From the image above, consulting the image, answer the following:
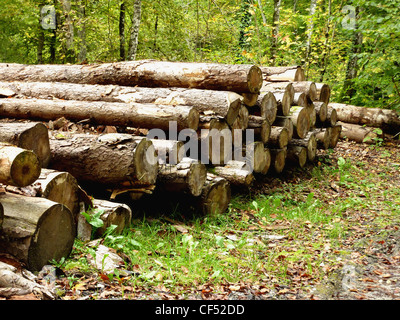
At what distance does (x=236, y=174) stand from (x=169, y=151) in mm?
1393

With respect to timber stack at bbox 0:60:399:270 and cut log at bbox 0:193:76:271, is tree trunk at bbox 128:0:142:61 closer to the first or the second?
timber stack at bbox 0:60:399:270

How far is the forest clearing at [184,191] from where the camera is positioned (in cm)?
336

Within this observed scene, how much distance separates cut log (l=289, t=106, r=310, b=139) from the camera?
25.0 feet

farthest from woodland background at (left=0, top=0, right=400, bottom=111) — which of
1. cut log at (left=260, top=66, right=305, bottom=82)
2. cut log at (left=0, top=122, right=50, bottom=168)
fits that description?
cut log at (left=0, top=122, right=50, bottom=168)

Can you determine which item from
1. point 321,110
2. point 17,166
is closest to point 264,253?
point 17,166

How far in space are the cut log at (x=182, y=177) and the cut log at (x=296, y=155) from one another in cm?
319

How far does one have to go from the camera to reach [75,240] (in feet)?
13.1

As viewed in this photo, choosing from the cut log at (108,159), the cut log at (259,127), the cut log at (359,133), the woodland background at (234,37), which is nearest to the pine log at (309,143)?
the cut log at (259,127)

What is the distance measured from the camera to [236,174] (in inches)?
239

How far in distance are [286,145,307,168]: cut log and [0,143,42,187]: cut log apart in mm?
5595

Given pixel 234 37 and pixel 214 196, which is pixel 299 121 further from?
pixel 234 37
